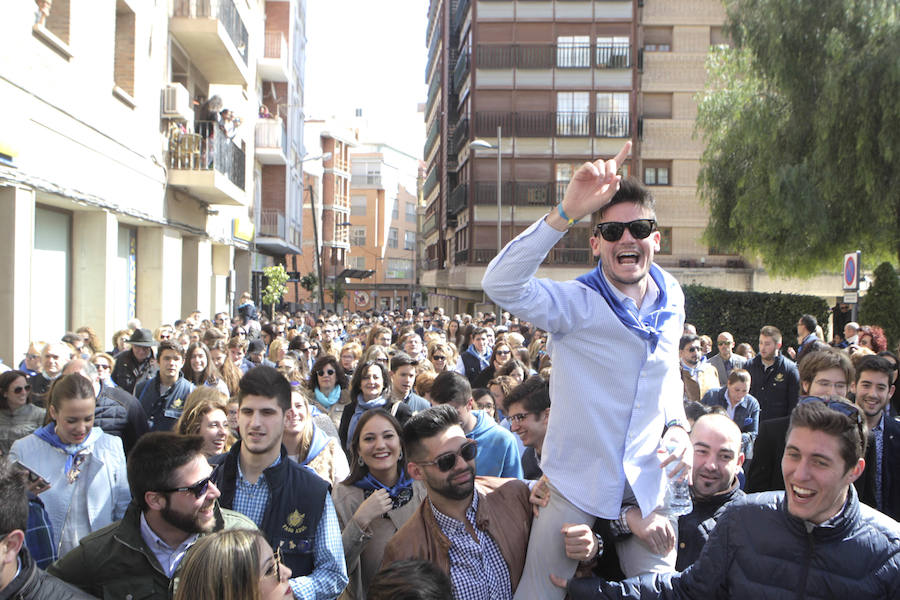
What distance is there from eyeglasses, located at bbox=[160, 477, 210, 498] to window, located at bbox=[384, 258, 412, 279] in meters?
94.4

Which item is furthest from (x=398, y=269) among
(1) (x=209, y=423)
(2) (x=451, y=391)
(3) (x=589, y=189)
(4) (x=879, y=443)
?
(3) (x=589, y=189)

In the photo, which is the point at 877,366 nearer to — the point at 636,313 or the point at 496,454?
the point at 496,454

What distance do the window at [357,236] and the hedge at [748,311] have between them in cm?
7273

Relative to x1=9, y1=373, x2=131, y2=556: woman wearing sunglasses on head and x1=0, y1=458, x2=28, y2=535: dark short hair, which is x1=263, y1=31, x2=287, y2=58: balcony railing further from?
x1=0, y1=458, x2=28, y2=535: dark short hair

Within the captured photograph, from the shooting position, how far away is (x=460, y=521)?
355 centimetres

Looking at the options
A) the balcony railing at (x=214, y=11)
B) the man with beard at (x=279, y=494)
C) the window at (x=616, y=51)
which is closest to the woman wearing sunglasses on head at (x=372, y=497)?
the man with beard at (x=279, y=494)

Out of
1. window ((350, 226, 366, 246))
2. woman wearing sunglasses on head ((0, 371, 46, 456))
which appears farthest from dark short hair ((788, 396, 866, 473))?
window ((350, 226, 366, 246))

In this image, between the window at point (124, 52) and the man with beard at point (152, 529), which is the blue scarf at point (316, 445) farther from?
the window at point (124, 52)

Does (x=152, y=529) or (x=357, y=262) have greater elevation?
(x=357, y=262)

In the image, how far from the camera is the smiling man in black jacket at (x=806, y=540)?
9.44 feet

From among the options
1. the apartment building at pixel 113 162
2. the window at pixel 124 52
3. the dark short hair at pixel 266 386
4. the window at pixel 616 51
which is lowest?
the dark short hair at pixel 266 386

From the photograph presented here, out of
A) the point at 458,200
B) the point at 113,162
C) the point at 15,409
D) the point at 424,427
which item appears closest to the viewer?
the point at 424,427

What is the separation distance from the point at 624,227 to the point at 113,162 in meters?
14.2

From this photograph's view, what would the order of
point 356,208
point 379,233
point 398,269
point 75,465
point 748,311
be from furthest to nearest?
1. point 398,269
2. point 356,208
3. point 379,233
4. point 748,311
5. point 75,465
